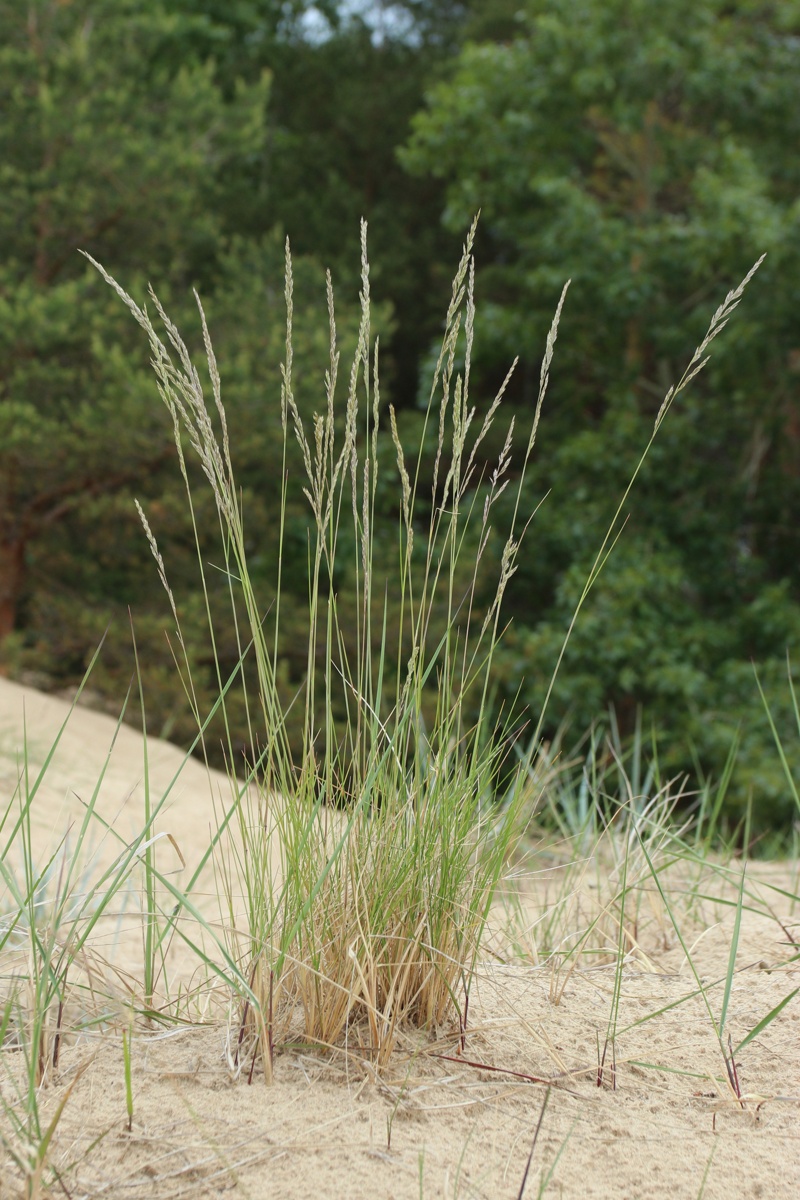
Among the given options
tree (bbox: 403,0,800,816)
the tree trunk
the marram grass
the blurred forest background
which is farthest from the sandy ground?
the tree trunk

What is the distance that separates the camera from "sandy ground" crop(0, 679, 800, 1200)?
3.58 ft

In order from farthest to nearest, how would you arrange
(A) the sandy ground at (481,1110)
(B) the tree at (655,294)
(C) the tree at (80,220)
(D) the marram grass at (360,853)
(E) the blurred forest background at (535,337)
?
(B) the tree at (655,294) < (E) the blurred forest background at (535,337) < (C) the tree at (80,220) < (D) the marram grass at (360,853) < (A) the sandy ground at (481,1110)

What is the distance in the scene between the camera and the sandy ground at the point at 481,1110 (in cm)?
109

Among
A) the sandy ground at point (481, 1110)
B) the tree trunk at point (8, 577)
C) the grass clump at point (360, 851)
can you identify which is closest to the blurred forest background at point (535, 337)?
the tree trunk at point (8, 577)

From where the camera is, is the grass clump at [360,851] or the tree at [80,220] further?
the tree at [80,220]

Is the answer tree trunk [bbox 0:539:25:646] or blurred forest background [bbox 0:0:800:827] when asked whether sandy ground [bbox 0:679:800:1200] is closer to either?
blurred forest background [bbox 0:0:800:827]

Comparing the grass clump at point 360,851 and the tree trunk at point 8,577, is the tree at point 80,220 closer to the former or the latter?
the tree trunk at point 8,577

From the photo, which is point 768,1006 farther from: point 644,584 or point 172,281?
point 172,281

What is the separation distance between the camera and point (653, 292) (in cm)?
752

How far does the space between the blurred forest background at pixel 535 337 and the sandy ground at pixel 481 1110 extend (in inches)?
188

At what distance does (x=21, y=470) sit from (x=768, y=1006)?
6.51 meters

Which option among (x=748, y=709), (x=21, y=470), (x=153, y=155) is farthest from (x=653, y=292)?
(x=21, y=470)

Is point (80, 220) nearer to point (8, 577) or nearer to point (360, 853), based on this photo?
point (8, 577)

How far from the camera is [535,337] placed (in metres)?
7.73
